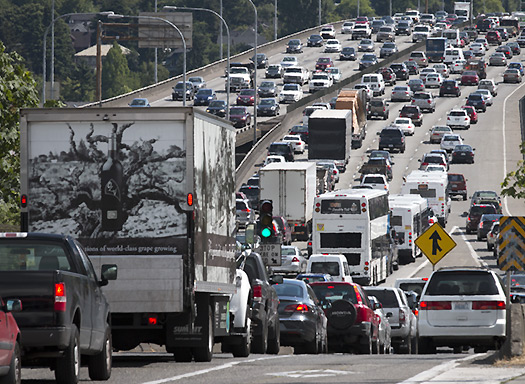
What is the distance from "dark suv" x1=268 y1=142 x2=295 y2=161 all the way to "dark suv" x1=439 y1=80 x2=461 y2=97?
3209 centimetres

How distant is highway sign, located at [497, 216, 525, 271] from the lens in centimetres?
2398

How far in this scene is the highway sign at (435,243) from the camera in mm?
38938

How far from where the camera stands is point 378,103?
346ft

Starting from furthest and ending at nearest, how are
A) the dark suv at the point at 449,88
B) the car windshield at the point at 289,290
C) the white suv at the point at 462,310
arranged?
the dark suv at the point at 449,88
the car windshield at the point at 289,290
the white suv at the point at 462,310

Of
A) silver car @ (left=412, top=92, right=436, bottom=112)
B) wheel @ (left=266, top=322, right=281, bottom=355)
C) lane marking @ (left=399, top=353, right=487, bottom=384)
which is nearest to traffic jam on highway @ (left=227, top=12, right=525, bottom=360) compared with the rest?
silver car @ (left=412, top=92, right=436, bottom=112)

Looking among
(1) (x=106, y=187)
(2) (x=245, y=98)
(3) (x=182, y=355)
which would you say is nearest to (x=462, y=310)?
(3) (x=182, y=355)

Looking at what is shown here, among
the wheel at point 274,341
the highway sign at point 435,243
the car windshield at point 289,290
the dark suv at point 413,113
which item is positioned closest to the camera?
the wheel at point 274,341

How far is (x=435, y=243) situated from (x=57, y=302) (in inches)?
1000

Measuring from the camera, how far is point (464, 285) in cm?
2444

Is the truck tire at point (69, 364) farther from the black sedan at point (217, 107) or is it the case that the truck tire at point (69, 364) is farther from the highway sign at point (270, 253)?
the black sedan at point (217, 107)

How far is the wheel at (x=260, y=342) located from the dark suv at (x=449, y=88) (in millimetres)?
94804

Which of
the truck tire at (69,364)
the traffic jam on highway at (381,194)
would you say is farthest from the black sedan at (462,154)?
the truck tire at (69,364)

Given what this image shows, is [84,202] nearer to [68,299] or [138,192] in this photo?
[138,192]

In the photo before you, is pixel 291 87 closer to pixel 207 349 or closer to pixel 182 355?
pixel 182 355
